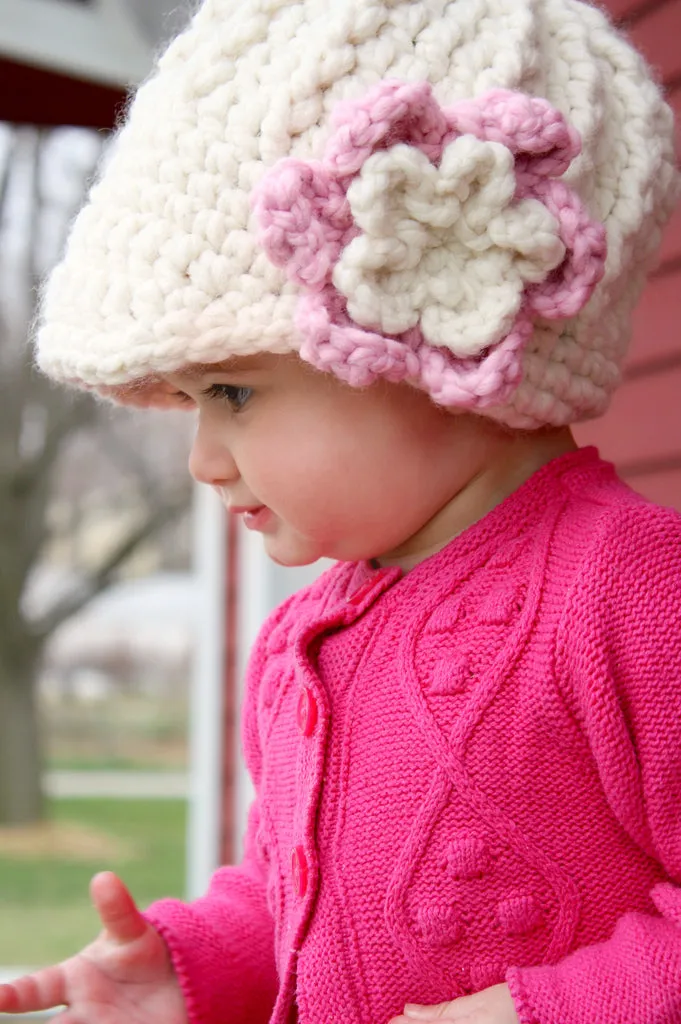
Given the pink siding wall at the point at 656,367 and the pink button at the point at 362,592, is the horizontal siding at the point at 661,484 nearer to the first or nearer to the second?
the pink siding wall at the point at 656,367

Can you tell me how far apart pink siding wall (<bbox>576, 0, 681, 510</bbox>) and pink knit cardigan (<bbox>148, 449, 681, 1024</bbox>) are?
2.51 ft

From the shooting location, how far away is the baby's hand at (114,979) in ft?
4.76

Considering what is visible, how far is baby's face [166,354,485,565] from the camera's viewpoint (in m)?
1.27

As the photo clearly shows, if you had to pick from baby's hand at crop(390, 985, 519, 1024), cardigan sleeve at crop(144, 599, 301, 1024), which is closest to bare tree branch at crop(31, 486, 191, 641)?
cardigan sleeve at crop(144, 599, 301, 1024)

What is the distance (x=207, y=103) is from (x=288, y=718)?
2.27ft

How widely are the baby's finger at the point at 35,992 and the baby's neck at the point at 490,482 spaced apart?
0.68 meters

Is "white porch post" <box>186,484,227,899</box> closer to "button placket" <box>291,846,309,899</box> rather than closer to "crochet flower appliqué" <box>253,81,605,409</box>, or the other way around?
"button placket" <box>291,846,309,899</box>

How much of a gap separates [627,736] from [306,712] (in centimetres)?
35

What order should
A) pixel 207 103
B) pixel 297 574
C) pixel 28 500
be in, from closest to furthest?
pixel 207 103 < pixel 297 574 < pixel 28 500

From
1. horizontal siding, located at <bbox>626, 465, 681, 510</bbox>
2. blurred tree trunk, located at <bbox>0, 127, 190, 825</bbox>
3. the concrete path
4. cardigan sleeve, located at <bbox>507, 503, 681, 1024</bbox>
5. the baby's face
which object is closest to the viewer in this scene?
cardigan sleeve, located at <bbox>507, 503, 681, 1024</bbox>

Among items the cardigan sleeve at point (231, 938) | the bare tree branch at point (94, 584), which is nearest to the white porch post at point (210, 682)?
the cardigan sleeve at point (231, 938)

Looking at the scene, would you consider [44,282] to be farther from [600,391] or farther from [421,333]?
[600,391]

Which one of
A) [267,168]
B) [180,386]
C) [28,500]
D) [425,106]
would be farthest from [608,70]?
[28,500]

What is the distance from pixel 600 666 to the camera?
1.13 meters
